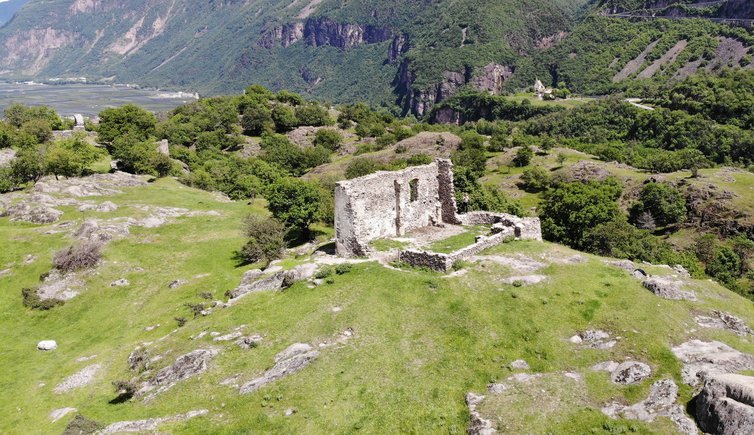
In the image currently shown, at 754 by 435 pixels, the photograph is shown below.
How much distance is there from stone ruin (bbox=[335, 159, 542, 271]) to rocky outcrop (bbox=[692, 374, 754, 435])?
1433 centimetres

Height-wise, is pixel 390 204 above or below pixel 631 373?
above

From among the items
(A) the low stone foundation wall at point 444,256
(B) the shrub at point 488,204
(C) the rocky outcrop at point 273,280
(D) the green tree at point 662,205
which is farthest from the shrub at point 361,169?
(A) the low stone foundation wall at point 444,256

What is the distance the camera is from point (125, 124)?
8975 cm

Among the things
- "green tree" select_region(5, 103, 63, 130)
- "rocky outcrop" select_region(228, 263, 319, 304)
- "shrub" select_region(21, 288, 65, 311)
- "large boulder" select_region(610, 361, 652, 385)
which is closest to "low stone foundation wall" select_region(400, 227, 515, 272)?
"rocky outcrop" select_region(228, 263, 319, 304)

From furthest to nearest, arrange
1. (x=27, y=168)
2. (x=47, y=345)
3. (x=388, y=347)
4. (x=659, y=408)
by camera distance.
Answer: (x=27, y=168), (x=47, y=345), (x=388, y=347), (x=659, y=408)

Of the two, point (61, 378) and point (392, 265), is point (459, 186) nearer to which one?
point (392, 265)

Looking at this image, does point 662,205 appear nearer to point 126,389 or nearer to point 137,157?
point 137,157

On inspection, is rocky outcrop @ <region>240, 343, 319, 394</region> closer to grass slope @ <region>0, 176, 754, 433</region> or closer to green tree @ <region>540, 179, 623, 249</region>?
grass slope @ <region>0, 176, 754, 433</region>

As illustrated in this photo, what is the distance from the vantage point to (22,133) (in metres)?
79.3

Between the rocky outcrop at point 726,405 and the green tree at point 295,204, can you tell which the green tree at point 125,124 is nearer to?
the green tree at point 295,204

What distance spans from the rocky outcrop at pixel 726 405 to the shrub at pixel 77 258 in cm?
4374

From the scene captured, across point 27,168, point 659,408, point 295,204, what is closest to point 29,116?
point 27,168

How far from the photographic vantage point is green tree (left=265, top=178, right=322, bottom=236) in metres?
50.2

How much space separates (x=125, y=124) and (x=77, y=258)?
56.0 m
